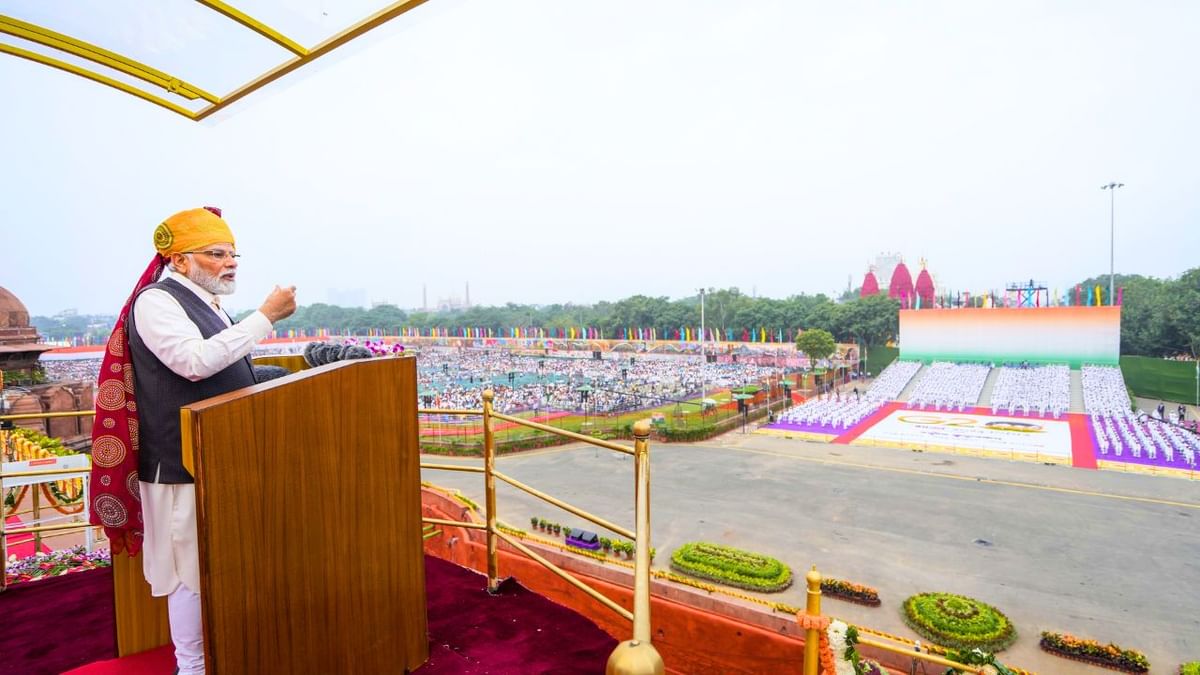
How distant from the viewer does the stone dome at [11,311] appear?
13023mm

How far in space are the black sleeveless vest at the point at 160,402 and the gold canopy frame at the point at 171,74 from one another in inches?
56.0

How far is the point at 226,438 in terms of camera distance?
120cm

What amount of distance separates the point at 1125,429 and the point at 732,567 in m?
18.4

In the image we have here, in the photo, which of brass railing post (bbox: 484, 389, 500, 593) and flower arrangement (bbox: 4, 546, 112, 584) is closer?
brass railing post (bbox: 484, 389, 500, 593)

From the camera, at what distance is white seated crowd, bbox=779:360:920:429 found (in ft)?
72.0

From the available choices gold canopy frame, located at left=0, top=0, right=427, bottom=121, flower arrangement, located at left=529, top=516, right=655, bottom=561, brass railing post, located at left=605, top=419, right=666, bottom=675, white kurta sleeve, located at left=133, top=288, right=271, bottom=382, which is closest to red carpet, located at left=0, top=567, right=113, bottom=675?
white kurta sleeve, located at left=133, top=288, right=271, bottom=382

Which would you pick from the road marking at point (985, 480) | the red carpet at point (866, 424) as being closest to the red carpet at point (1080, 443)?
the road marking at point (985, 480)

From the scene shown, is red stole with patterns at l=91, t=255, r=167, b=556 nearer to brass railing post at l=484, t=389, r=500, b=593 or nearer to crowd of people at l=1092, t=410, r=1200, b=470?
brass railing post at l=484, t=389, r=500, b=593

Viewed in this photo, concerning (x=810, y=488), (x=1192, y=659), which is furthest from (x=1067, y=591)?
(x=810, y=488)

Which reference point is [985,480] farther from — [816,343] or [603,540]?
[816,343]

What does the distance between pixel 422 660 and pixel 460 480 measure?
46.2ft

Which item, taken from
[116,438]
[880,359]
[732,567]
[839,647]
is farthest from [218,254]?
[880,359]

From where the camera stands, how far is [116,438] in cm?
145

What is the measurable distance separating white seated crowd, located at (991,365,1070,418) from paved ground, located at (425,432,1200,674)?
8283 mm
